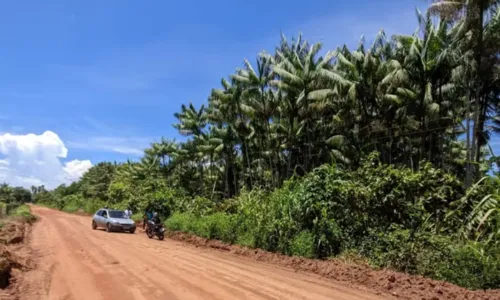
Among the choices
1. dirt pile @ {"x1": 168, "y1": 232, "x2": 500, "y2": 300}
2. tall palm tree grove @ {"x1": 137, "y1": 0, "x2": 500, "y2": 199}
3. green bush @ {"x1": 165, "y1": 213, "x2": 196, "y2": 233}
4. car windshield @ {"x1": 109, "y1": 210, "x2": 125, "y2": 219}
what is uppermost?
tall palm tree grove @ {"x1": 137, "y1": 0, "x2": 500, "y2": 199}

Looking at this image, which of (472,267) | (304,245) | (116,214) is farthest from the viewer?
(116,214)

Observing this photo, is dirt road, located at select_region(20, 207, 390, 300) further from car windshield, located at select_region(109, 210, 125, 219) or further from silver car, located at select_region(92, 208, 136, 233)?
car windshield, located at select_region(109, 210, 125, 219)

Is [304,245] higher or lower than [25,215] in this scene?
lower

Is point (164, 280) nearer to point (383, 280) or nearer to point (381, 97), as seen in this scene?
point (383, 280)

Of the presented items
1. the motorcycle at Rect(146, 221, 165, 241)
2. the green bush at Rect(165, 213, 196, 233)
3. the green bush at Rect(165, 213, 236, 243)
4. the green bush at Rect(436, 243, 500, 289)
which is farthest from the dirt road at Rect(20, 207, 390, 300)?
the green bush at Rect(165, 213, 196, 233)

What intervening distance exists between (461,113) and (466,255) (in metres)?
23.0

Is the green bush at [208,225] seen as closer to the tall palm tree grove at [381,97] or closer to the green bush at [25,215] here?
the tall palm tree grove at [381,97]

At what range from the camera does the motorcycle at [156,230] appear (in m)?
24.7

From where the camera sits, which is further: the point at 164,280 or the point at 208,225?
the point at 208,225

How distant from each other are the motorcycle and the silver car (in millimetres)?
3625

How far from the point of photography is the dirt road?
917cm

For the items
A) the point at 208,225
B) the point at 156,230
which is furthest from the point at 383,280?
the point at 156,230

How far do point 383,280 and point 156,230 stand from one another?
54.4 feet

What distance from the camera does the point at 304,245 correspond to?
15328 mm
